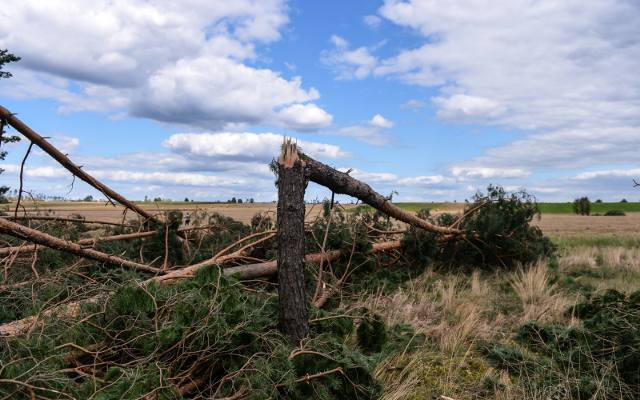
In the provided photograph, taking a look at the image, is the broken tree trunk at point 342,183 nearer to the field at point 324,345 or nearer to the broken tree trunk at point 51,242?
the field at point 324,345

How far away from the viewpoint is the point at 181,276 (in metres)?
4.85

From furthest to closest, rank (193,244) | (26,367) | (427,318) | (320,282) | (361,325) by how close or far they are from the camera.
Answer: (193,244)
(427,318)
(320,282)
(361,325)
(26,367)

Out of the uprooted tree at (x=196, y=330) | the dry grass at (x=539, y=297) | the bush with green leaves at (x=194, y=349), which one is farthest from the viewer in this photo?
the dry grass at (x=539, y=297)

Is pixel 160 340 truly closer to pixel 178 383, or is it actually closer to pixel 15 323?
pixel 178 383

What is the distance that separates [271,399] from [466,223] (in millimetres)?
6722

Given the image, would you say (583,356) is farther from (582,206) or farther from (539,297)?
(582,206)

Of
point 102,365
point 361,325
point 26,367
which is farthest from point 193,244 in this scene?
point 26,367

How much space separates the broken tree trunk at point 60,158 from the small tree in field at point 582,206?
5422 cm

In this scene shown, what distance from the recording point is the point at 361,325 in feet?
14.6

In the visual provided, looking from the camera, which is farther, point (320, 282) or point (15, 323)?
point (320, 282)

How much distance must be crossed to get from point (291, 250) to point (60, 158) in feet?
9.34

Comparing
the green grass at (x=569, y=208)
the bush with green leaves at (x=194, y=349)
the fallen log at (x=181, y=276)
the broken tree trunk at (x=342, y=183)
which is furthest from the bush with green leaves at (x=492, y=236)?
the green grass at (x=569, y=208)

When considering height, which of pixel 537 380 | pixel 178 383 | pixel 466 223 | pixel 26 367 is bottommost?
pixel 537 380

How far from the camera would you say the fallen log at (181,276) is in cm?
342
